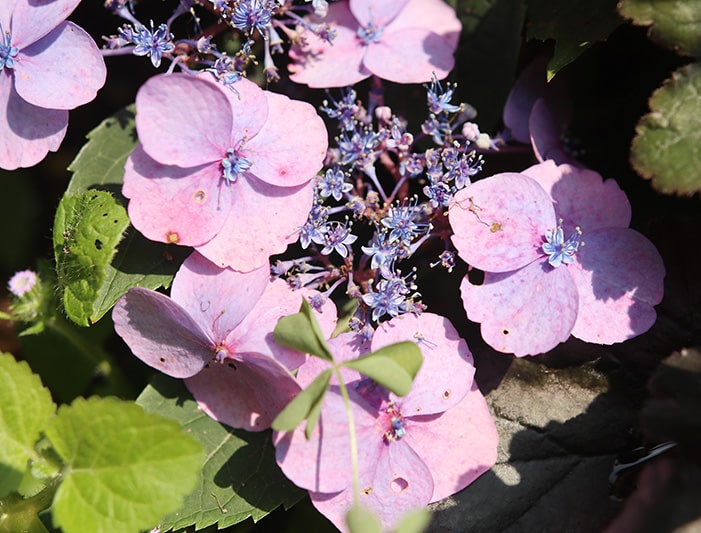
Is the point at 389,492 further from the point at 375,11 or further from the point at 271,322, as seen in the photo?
the point at 375,11

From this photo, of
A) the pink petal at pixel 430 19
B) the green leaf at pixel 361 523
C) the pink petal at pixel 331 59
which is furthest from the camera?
the pink petal at pixel 430 19

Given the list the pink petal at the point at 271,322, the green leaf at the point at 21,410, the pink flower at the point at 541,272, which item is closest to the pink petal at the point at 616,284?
the pink flower at the point at 541,272

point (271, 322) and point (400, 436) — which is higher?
point (271, 322)

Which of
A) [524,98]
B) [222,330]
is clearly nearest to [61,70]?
[222,330]

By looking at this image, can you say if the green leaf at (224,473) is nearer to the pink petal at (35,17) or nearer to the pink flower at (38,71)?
the pink flower at (38,71)

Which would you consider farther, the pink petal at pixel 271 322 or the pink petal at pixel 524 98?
the pink petal at pixel 524 98

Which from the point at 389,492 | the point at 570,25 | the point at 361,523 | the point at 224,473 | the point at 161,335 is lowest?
the point at 224,473

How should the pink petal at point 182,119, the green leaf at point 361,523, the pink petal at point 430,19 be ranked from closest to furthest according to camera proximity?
the green leaf at point 361,523, the pink petal at point 182,119, the pink petal at point 430,19

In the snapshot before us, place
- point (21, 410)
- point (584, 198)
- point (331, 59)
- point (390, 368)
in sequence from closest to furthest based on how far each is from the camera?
point (390, 368), point (21, 410), point (584, 198), point (331, 59)
